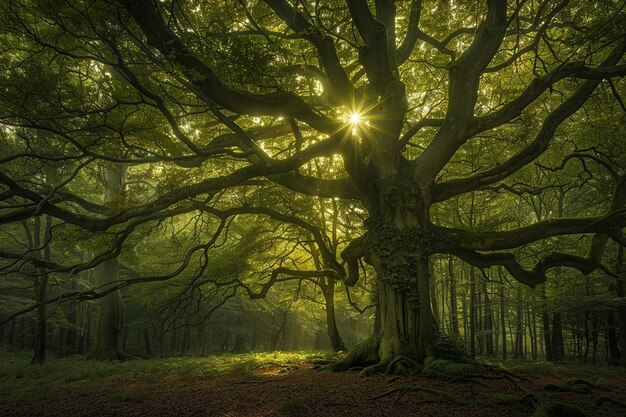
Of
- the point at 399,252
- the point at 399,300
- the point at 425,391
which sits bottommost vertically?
the point at 425,391

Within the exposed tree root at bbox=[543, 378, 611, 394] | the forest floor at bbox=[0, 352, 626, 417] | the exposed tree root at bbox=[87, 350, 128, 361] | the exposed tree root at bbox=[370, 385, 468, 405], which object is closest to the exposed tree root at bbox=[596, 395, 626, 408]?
the forest floor at bbox=[0, 352, 626, 417]

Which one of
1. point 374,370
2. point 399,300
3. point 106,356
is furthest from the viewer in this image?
point 106,356

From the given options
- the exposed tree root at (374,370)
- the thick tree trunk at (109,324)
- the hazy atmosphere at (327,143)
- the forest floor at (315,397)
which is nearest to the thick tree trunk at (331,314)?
the hazy atmosphere at (327,143)

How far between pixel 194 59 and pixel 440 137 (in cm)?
537

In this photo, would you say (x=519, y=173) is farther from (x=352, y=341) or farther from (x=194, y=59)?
(x=352, y=341)

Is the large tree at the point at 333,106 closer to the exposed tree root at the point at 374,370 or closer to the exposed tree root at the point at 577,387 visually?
the exposed tree root at the point at 374,370

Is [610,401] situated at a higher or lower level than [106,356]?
higher

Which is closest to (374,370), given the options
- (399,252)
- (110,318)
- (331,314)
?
(399,252)

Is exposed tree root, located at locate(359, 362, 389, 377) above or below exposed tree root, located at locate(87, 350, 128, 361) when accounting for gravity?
above

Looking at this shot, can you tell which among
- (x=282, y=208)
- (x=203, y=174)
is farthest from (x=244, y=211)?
(x=282, y=208)

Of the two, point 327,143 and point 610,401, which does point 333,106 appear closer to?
point 327,143

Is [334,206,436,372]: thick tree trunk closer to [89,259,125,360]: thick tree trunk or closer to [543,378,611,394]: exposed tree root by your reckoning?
[543,378,611,394]: exposed tree root

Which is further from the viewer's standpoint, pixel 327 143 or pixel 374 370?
pixel 327 143

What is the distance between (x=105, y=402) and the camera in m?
5.51
